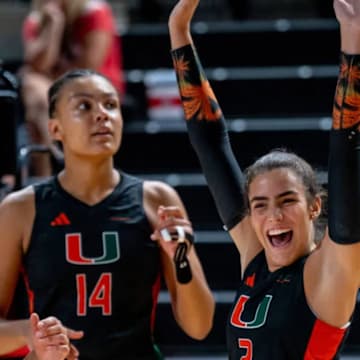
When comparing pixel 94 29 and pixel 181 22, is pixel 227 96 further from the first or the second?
pixel 181 22

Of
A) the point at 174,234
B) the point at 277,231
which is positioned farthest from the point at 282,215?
the point at 174,234

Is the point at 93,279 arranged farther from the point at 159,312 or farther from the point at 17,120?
the point at 159,312

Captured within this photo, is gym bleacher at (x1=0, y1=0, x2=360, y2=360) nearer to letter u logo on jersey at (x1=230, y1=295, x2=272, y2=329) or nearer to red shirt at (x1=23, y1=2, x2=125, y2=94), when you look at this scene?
red shirt at (x1=23, y1=2, x2=125, y2=94)

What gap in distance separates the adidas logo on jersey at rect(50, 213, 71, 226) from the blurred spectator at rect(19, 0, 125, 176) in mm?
2377

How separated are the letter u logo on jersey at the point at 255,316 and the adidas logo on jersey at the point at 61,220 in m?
0.83

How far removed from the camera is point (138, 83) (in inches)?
260

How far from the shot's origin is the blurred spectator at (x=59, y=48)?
5.88m

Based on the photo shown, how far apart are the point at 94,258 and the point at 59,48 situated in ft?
9.33

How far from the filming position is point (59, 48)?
6.02 metres

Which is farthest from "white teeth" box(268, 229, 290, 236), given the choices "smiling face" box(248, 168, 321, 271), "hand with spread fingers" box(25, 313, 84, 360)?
"hand with spread fingers" box(25, 313, 84, 360)

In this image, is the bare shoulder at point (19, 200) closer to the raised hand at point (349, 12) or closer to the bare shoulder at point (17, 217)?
the bare shoulder at point (17, 217)

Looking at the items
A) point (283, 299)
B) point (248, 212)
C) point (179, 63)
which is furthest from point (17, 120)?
point (283, 299)

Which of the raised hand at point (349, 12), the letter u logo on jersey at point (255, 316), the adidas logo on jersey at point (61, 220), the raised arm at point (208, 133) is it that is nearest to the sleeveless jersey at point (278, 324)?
the letter u logo on jersey at point (255, 316)

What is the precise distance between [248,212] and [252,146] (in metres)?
3.13
